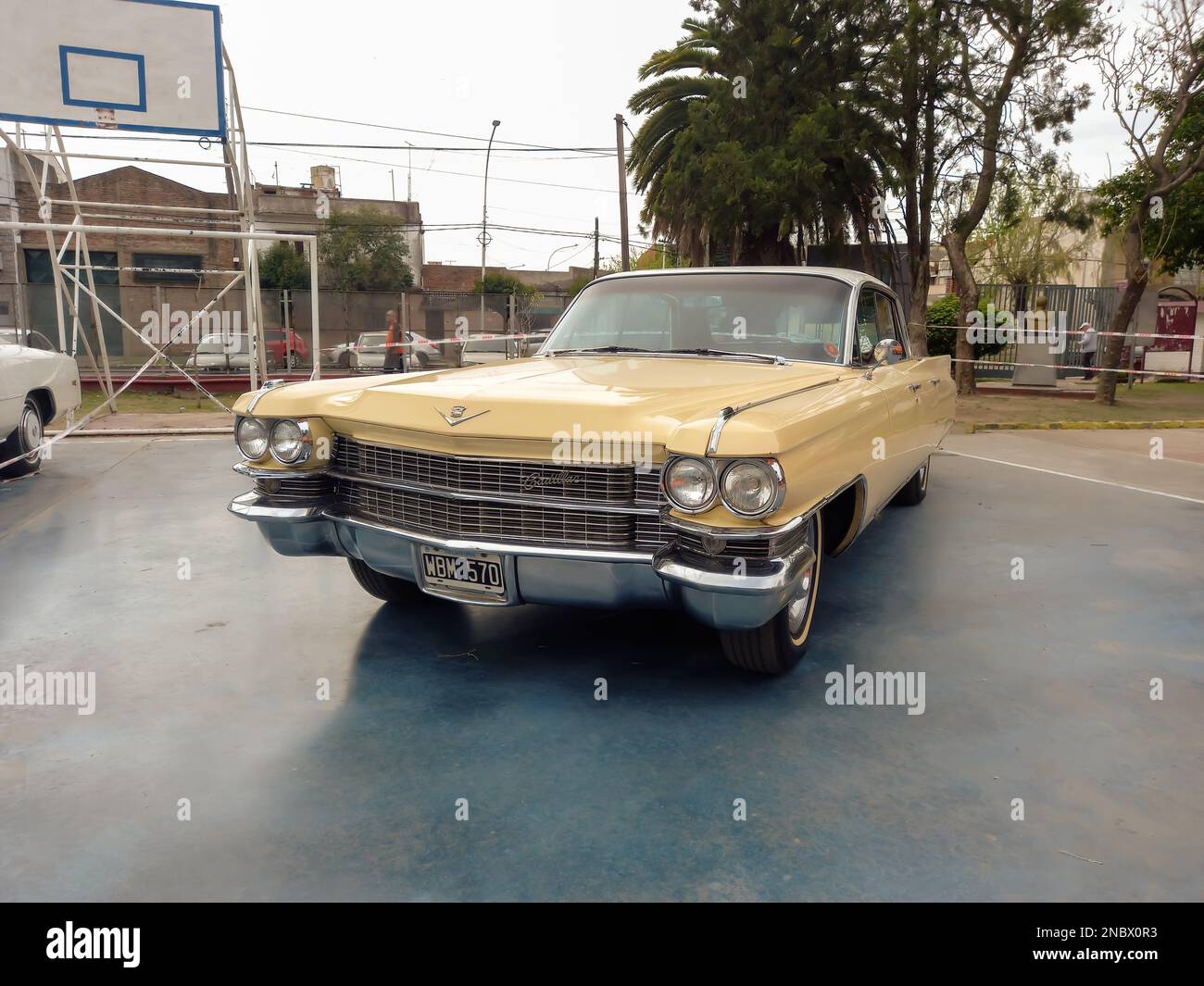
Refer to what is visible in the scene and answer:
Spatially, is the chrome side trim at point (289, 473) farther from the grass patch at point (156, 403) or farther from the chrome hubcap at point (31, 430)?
the grass patch at point (156, 403)

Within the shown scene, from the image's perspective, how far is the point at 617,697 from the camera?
11.4 ft

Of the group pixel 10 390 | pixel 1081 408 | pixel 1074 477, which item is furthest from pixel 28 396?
pixel 1081 408

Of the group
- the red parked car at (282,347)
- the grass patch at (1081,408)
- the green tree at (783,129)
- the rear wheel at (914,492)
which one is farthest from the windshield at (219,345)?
the rear wheel at (914,492)

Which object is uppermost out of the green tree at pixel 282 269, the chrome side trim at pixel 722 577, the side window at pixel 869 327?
the green tree at pixel 282 269

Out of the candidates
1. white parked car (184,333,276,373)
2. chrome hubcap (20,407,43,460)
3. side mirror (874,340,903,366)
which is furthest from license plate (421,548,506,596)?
white parked car (184,333,276,373)

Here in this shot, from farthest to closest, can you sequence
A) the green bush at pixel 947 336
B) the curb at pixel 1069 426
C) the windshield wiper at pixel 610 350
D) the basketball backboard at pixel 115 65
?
the green bush at pixel 947 336
the curb at pixel 1069 426
the basketball backboard at pixel 115 65
the windshield wiper at pixel 610 350

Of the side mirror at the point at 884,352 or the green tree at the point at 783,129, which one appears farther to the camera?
the green tree at the point at 783,129

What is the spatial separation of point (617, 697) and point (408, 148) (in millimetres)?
30848

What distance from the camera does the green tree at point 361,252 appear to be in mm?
40125

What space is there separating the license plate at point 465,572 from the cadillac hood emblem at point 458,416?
1.55ft

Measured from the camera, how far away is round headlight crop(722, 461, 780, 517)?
2.92 meters

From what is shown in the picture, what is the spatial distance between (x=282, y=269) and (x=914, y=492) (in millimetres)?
36055
